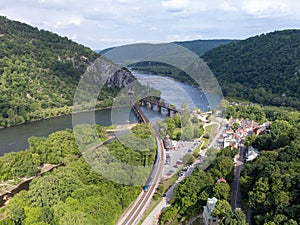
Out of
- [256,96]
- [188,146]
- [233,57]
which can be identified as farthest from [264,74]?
[188,146]

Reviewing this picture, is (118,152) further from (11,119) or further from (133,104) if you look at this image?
(133,104)

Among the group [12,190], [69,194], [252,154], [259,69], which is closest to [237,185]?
[252,154]

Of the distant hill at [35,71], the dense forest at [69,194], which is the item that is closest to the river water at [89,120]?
the distant hill at [35,71]

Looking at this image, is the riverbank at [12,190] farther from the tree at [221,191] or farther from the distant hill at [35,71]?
the distant hill at [35,71]

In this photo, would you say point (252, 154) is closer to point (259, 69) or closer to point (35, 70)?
point (35, 70)

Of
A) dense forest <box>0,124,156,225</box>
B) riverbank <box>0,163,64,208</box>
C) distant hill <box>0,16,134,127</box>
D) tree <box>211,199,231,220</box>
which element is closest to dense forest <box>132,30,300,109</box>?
distant hill <box>0,16,134,127</box>

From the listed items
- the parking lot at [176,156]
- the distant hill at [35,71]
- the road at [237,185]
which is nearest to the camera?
the road at [237,185]
